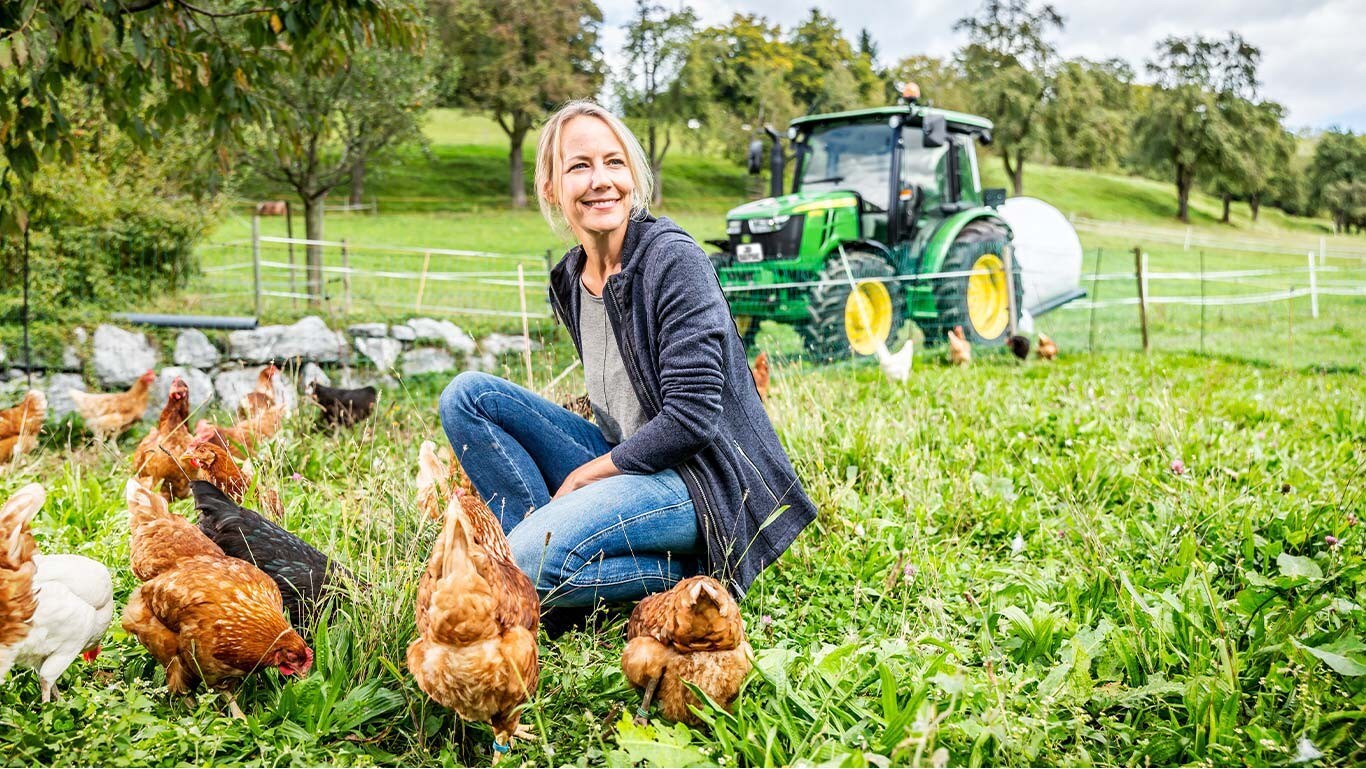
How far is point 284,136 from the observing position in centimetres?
397

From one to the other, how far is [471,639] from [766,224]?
7.22m

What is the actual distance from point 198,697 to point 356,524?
108 cm

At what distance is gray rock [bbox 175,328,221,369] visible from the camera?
26.1 ft

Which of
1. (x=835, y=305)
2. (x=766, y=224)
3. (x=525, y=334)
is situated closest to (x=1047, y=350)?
(x=835, y=305)

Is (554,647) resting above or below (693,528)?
below

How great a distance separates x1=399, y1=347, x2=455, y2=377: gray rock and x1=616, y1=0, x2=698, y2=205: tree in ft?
84.1

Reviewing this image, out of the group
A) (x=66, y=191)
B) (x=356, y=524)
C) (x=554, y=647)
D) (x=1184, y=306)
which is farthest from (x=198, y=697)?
(x=1184, y=306)

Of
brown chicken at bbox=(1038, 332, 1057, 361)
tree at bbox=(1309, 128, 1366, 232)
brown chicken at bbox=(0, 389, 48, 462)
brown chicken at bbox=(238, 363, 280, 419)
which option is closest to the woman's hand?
A: brown chicken at bbox=(238, 363, 280, 419)

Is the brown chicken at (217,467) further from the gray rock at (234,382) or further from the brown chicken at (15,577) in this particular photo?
the gray rock at (234,382)

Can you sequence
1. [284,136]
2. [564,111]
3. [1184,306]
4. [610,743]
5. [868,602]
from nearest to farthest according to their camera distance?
[610,743] → [564,111] → [868,602] → [284,136] → [1184,306]

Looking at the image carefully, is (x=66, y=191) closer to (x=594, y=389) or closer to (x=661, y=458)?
(x=594, y=389)

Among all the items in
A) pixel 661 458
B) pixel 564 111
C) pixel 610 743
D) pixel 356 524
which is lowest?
pixel 610 743

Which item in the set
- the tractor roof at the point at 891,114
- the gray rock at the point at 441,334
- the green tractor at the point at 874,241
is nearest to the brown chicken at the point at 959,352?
the green tractor at the point at 874,241

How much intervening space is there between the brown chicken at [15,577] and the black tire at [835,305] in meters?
6.32
